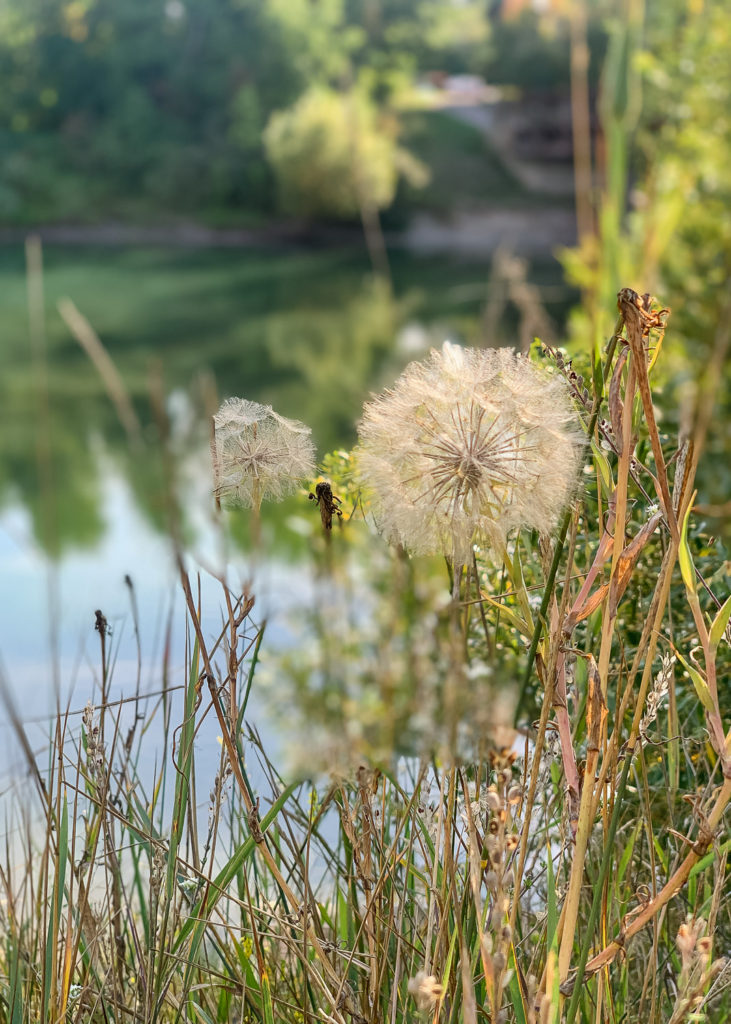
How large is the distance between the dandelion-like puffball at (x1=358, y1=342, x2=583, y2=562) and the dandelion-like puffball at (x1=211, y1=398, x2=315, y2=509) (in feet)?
0.15

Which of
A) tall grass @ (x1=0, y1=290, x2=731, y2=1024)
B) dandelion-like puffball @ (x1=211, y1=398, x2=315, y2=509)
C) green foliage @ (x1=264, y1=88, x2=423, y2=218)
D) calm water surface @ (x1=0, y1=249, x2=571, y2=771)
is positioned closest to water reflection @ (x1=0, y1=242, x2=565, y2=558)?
calm water surface @ (x1=0, y1=249, x2=571, y2=771)

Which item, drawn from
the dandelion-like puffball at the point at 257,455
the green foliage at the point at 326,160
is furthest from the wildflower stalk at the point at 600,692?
the green foliage at the point at 326,160

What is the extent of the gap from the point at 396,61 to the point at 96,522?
90.4 feet

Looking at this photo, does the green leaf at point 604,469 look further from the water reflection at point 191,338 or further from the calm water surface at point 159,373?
the water reflection at point 191,338

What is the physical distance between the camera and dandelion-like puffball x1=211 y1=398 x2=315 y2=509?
55 centimetres

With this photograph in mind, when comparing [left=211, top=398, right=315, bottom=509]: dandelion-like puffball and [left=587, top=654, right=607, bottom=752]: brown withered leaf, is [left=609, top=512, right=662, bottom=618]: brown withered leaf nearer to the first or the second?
[left=587, top=654, right=607, bottom=752]: brown withered leaf

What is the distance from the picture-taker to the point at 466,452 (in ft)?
1.64

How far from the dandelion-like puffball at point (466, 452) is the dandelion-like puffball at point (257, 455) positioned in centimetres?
5

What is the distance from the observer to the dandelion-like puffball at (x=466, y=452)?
494 mm

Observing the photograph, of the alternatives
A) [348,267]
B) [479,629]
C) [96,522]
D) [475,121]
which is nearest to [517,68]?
[475,121]

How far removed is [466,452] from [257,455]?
12 cm

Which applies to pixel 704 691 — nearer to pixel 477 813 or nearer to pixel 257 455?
pixel 477 813

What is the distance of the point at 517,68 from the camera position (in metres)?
29.4

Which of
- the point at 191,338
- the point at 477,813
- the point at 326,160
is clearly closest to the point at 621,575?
the point at 477,813
